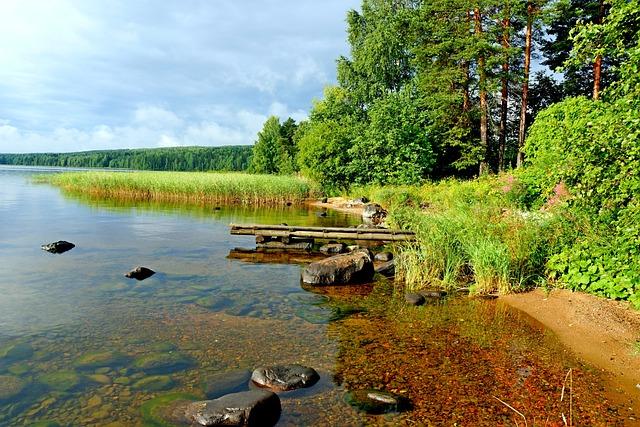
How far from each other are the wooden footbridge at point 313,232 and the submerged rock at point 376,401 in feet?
33.2

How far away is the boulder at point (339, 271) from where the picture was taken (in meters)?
11.0

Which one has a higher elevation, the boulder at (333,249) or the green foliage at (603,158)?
the green foliage at (603,158)

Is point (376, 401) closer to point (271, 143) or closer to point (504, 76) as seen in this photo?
point (504, 76)

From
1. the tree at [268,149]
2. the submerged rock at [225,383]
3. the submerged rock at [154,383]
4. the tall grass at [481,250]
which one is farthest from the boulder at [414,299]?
the tree at [268,149]

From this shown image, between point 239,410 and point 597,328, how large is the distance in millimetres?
6245

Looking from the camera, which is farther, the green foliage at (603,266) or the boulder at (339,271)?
the boulder at (339,271)

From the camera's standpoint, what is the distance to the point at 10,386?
5469 millimetres

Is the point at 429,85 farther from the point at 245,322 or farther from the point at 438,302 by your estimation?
the point at 245,322

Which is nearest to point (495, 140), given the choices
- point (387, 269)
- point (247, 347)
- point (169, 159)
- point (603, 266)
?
point (387, 269)

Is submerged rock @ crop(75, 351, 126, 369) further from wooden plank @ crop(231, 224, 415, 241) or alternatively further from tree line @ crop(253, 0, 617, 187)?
tree line @ crop(253, 0, 617, 187)

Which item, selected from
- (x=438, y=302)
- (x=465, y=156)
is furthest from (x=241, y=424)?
(x=465, y=156)

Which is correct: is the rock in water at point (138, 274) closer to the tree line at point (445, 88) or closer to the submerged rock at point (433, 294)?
the submerged rock at point (433, 294)

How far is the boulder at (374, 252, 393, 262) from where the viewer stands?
557 inches

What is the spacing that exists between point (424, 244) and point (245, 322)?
18.4 ft
